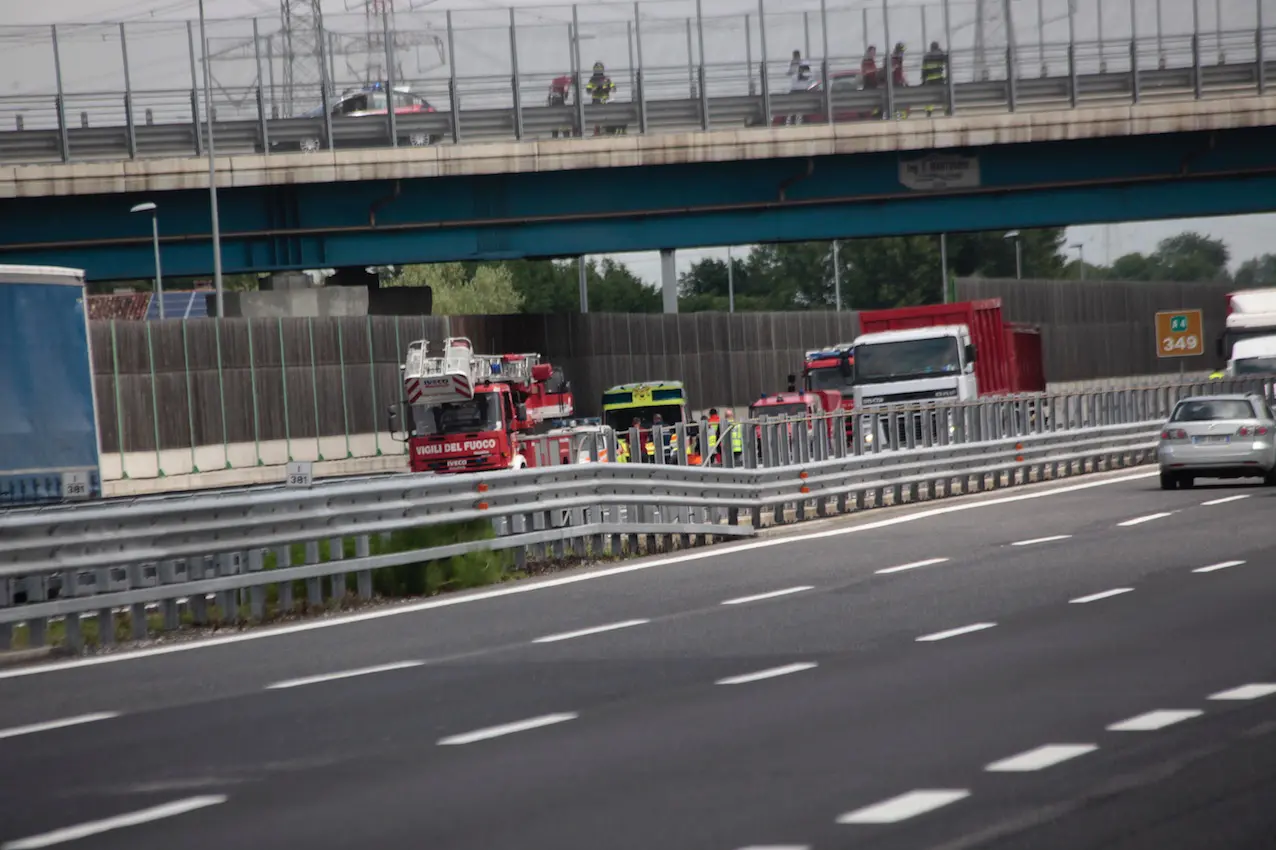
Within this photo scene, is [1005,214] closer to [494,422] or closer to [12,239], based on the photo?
[494,422]

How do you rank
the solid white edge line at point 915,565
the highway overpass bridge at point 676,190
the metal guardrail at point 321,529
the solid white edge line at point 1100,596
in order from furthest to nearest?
1. the highway overpass bridge at point 676,190
2. the solid white edge line at point 915,565
3. the solid white edge line at point 1100,596
4. the metal guardrail at point 321,529

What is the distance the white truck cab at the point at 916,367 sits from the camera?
38406 mm

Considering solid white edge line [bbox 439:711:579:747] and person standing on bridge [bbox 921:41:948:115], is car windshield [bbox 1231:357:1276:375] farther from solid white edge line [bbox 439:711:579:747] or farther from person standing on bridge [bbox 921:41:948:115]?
solid white edge line [bbox 439:711:579:747]

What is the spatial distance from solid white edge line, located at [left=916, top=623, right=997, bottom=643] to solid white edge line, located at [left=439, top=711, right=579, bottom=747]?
347 cm

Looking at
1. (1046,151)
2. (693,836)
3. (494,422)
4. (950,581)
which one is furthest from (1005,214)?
(693,836)

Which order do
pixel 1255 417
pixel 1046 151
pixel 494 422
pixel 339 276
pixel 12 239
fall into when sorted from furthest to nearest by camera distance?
pixel 339 276, pixel 1046 151, pixel 12 239, pixel 494 422, pixel 1255 417

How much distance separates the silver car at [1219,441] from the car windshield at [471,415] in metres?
14.2

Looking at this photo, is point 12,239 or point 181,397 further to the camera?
point 181,397

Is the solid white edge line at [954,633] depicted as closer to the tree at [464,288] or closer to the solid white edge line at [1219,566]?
the solid white edge line at [1219,566]

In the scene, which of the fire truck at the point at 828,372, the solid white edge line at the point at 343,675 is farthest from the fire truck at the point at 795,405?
the solid white edge line at the point at 343,675

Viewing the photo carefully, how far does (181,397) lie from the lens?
157ft

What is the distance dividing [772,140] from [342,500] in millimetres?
28977

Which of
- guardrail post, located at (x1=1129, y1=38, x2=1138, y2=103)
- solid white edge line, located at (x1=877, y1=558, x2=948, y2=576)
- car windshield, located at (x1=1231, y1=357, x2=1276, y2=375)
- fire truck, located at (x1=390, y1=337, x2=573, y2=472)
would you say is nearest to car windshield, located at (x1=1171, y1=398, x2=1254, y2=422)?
solid white edge line, located at (x1=877, y1=558, x2=948, y2=576)

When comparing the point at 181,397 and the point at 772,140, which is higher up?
the point at 772,140
